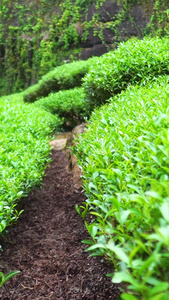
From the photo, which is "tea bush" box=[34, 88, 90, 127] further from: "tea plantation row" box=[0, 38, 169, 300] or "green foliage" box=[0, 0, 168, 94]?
"green foliage" box=[0, 0, 168, 94]

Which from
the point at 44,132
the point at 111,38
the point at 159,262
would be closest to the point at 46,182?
the point at 44,132

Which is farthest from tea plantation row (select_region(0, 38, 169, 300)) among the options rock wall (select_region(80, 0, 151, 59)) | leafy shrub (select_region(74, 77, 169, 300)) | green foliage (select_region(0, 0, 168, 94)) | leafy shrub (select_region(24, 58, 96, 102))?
green foliage (select_region(0, 0, 168, 94))

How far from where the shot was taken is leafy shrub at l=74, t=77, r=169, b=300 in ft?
2.95

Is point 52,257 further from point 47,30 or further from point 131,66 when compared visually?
point 47,30

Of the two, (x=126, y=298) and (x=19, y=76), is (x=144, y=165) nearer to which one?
(x=126, y=298)

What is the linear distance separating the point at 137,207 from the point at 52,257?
1947 mm

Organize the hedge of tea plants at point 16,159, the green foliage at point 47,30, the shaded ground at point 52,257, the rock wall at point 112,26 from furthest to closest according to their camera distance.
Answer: the green foliage at point 47,30, the rock wall at point 112,26, the hedge of tea plants at point 16,159, the shaded ground at point 52,257

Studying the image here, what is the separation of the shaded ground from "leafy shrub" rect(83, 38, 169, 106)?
1.75m

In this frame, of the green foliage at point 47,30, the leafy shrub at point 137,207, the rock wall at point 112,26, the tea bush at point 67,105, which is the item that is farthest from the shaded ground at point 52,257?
the rock wall at point 112,26

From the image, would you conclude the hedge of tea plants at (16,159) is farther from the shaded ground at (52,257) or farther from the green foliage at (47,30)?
the green foliage at (47,30)

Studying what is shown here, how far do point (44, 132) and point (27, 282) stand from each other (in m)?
3.25

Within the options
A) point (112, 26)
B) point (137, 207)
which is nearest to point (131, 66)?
point (137, 207)

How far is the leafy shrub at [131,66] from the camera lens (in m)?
4.48

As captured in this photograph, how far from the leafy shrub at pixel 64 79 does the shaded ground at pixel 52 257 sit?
5634 millimetres
